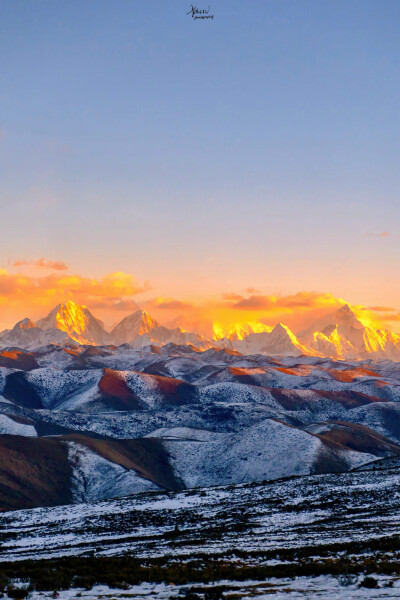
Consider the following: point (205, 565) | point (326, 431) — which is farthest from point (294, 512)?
point (326, 431)

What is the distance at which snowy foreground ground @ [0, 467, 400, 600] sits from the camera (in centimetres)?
2725

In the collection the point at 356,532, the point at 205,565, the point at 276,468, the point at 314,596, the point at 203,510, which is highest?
the point at 314,596

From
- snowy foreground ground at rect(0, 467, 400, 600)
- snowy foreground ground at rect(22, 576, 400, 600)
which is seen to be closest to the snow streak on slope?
snowy foreground ground at rect(0, 467, 400, 600)

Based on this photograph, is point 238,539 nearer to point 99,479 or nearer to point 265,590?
point 265,590

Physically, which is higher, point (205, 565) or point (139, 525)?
point (205, 565)

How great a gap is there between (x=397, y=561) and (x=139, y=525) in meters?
40.3

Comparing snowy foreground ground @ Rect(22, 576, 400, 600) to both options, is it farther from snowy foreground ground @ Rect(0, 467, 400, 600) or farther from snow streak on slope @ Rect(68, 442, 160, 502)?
snow streak on slope @ Rect(68, 442, 160, 502)

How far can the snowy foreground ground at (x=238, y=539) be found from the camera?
89.4 feet

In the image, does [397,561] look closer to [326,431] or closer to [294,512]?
[294,512]

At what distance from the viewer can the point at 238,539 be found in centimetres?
5062

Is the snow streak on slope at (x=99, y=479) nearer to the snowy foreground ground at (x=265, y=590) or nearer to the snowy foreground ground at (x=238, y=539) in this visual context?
the snowy foreground ground at (x=238, y=539)

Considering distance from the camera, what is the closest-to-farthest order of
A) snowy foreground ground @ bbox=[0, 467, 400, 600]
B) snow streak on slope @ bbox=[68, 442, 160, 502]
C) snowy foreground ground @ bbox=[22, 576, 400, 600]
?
1. snowy foreground ground @ bbox=[22, 576, 400, 600]
2. snowy foreground ground @ bbox=[0, 467, 400, 600]
3. snow streak on slope @ bbox=[68, 442, 160, 502]

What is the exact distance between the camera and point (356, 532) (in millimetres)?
48906

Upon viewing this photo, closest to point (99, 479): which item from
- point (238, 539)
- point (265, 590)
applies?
point (238, 539)
